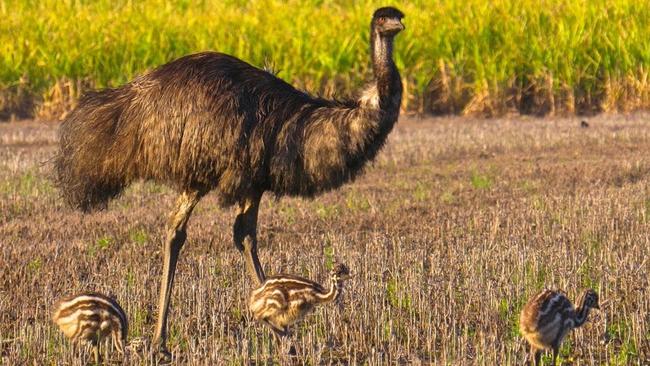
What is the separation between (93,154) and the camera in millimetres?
8266

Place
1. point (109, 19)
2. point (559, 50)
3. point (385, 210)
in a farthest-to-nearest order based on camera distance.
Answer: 1. point (109, 19)
2. point (559, 50)
3. point (385, 210)

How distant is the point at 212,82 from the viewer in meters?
8.11

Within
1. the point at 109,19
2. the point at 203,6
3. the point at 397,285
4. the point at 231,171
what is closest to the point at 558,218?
the point at 397,285

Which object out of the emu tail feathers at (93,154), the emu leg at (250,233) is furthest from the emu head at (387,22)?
the emu tail feathers at (93,154)

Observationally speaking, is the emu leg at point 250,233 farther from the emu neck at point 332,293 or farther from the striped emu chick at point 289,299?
the emu neck at point 332,293

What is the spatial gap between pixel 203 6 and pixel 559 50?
8703 millimetres

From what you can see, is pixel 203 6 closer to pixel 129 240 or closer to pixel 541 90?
pixel 541 90

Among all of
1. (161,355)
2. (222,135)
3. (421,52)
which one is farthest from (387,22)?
(421,52)

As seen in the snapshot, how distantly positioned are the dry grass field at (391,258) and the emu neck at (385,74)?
1220mm

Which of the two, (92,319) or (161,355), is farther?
(161,355)

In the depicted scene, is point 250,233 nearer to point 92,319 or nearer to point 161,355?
point 161,355

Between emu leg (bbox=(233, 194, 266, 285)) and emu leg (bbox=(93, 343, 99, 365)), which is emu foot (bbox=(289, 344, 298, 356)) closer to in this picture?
emu leg (bbox=(93, 343, 99, 365))

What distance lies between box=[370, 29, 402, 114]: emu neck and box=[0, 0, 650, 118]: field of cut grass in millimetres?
12343

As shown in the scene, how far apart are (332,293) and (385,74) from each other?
1.55 m
